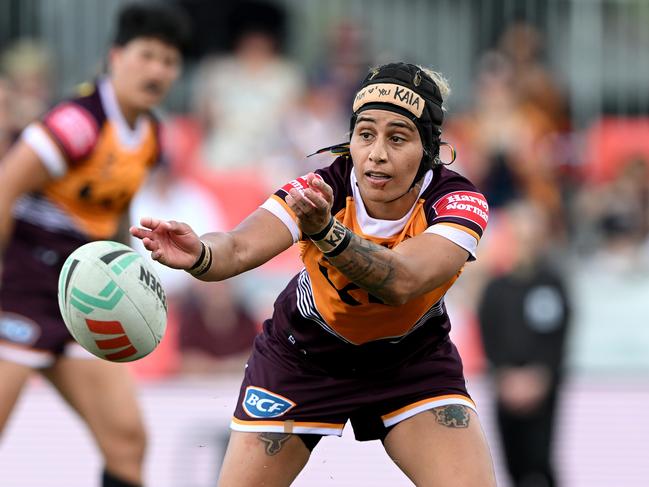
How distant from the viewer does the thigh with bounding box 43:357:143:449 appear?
6.64 meters

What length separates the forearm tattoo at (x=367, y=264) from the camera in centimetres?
455

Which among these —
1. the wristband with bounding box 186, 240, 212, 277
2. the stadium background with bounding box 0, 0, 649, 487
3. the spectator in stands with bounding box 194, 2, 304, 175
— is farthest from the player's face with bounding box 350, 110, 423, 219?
the spectator in stands with bounding box 194, 2, 304, 175

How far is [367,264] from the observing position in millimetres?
4559

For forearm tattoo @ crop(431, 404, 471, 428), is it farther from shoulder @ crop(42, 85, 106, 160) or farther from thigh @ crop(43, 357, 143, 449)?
shoulder @ crop(42, 85, 106, 160)

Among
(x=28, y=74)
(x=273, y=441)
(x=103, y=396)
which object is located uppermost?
(x=28, y=74)

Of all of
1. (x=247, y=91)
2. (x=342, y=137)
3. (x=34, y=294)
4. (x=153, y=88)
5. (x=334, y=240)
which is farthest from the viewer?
(x=247, y=91)

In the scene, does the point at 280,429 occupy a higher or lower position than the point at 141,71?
lower

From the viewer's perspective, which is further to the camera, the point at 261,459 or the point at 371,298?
the point at 261,459

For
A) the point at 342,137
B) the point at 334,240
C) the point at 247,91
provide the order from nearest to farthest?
1. the point at 334,240
2. the point at 342,137
3. the point at 247,91

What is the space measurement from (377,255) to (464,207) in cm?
60

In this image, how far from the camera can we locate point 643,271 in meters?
10.9

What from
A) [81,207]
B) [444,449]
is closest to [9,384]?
[81,207]

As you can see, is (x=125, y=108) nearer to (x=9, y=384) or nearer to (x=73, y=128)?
(x=73, y=128)

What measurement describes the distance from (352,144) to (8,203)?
2.27 metres
